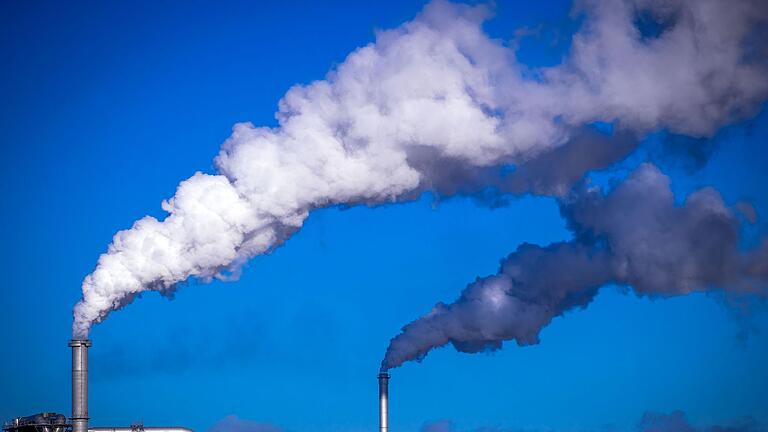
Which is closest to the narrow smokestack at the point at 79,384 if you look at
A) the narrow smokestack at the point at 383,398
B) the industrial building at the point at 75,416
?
the industrial building at the point at 75,416

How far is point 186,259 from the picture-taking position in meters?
70.1

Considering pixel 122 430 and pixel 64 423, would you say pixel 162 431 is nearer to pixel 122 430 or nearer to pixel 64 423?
pixel 122 430

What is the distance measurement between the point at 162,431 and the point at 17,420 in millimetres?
10414

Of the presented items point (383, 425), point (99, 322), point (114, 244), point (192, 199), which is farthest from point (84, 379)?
point (383, 425)

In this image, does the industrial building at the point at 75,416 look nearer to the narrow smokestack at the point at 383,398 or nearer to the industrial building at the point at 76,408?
the industrial building at the point at 76,408

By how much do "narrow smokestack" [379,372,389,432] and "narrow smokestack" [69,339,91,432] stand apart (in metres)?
Result: 23.5

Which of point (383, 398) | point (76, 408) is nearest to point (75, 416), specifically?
point (76, 408)

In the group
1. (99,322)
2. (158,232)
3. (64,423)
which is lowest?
→ (64,423)

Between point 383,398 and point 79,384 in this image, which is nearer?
point 79,384

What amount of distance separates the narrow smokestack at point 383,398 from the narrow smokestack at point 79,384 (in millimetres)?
23505

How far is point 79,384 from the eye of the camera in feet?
232

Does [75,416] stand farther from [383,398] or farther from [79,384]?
[383,398]

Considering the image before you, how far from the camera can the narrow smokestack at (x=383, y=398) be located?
86.1m

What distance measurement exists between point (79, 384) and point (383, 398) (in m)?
24.5
